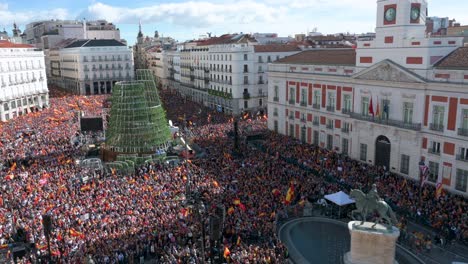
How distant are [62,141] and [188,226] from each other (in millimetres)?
30075

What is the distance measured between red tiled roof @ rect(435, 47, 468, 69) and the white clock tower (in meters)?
0.53

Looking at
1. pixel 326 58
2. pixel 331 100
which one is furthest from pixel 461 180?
pixel 326 58

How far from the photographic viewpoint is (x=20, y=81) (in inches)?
3243

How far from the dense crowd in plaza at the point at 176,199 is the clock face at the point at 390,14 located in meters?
13.6

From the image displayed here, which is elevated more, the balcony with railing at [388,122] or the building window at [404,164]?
the balcony with railing at [388,122]

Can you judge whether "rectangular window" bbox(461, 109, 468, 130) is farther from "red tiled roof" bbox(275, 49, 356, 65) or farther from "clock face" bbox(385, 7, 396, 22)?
"red tiled roof" bbox(275, 49, 356, 65)

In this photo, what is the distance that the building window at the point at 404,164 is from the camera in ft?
124

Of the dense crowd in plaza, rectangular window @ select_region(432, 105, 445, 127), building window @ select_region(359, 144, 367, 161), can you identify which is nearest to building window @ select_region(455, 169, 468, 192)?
the dense crowd in plaza

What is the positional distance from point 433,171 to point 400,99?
681cm

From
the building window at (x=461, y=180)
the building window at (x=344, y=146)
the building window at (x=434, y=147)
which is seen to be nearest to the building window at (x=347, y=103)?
the building window at (x=344, y=146)

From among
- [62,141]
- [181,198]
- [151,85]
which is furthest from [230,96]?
[181,198]

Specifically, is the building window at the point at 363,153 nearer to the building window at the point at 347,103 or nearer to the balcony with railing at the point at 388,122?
the balcony with railing at the point at 388,122

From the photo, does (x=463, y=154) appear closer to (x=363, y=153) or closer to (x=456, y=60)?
(x=456, y=60)

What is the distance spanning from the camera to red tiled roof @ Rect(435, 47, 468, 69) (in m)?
32.9
